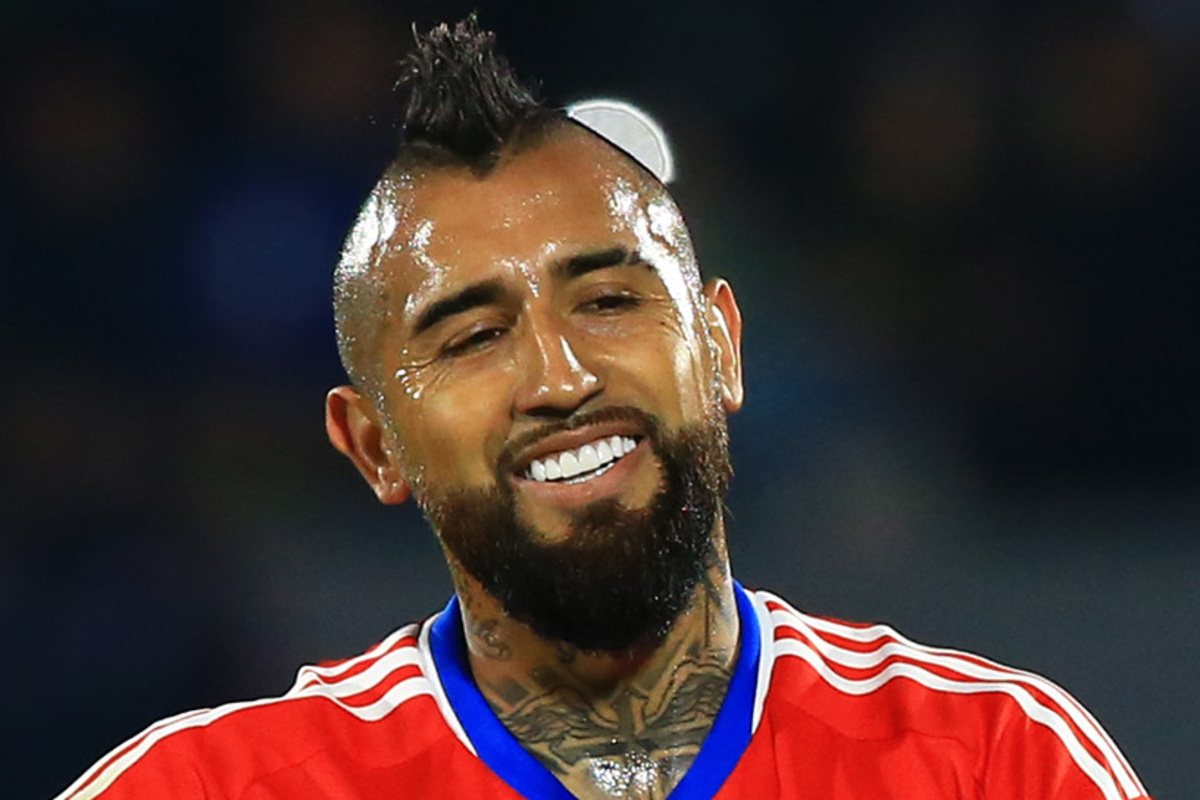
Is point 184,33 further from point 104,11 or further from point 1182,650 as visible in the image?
point 1182,650

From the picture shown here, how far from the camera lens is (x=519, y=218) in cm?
198

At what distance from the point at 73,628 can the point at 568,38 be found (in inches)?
66.1

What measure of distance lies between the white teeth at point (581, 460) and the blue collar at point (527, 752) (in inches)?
13.1

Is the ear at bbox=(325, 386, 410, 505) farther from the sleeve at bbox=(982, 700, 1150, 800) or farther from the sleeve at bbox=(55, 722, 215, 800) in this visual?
the sleeve at bbox=(982, 700, 1150, 800)

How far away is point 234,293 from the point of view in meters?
3.70

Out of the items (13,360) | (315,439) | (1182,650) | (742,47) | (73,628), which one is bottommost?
(1182,650)

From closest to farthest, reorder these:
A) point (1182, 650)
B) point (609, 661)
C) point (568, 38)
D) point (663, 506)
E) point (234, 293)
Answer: point (663, 506)
point (609, 661)
point (1182, 650)
point (234, 293)
point (568, 38)

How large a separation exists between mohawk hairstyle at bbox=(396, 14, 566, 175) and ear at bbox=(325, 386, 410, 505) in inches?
12.1

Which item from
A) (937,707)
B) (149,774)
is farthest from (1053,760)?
(149,774)

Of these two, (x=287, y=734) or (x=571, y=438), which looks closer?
(x=571, y=438)

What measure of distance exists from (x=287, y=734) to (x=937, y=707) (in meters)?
0.74

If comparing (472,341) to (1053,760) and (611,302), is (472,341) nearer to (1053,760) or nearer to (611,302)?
(611,302)

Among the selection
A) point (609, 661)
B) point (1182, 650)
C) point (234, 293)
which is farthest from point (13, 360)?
point (1182, 650)

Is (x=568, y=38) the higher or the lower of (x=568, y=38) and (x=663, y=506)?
the higher
